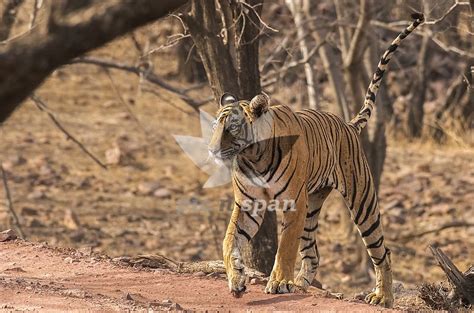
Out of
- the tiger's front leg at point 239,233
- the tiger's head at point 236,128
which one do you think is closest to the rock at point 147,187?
the tiger's front leg at point 239,233

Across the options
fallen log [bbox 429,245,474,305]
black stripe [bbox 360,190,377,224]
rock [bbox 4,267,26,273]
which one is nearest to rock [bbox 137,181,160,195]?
black stripe [bbox 360,190,377,224]

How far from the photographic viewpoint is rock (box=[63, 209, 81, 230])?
50.3ft

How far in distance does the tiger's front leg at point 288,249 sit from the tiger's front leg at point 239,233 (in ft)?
0.65

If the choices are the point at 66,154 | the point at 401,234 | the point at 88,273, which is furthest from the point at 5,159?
the point at 88,273

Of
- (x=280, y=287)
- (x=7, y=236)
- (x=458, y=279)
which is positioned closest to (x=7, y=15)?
(x=7, y=236)

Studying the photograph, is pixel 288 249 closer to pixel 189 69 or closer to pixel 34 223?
pixel 34 223

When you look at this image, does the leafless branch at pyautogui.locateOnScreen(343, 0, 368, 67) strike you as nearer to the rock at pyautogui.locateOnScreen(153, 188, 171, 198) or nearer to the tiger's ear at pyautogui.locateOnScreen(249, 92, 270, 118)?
the tiger's ear at pyautogui.locateOnScreen(249, 92, 270, 118)

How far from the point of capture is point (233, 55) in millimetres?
9086

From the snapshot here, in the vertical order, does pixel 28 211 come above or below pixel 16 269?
below

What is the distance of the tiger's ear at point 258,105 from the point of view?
695 centimetres

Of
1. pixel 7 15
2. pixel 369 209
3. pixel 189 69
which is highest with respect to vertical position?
pixel 7 15

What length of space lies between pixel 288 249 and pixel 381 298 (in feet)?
4.08

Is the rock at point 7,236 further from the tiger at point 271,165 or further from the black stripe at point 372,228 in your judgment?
the black stripe at point 372,228

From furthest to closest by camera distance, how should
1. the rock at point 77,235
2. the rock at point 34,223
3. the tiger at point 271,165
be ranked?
the rock at point 34,223, the rock at point 77,235, the tiger at point 271,165
